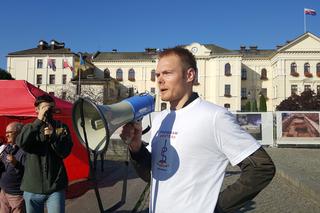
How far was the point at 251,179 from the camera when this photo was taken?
79.6 inches

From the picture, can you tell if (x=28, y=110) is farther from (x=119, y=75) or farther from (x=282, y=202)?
(x=119, y=75)

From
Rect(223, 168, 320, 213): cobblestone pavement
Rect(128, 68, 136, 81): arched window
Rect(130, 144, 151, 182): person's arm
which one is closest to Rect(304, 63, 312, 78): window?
Rect(128, 68, 136, 81): arched window

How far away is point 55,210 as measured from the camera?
13.1 ft

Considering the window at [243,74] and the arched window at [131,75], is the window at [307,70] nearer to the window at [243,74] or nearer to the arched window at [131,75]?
the window at [243,74]

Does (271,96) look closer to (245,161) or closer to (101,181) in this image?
(101,181)

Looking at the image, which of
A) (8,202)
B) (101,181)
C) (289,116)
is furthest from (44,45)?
(8,202)

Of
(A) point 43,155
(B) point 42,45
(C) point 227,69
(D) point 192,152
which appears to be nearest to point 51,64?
(B) point 42,45

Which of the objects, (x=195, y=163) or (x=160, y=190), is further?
(x=160, y=190)

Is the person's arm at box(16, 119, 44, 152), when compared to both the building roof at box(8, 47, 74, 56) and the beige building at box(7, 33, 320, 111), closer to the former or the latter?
the beige building at box(7, 33, 320, 111)

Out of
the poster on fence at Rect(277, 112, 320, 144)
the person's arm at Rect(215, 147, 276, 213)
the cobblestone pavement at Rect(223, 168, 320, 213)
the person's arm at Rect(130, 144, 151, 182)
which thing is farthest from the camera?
the poster on fence at Rect(277, 112, 320, 144)

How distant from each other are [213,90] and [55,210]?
68592 mm

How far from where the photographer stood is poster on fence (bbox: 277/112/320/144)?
23.2 meters

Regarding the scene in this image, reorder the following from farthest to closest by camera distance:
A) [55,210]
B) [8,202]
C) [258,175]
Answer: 1. [8,202]
2. [55,210]
3. [258,175]

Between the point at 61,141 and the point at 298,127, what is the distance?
21.7m
